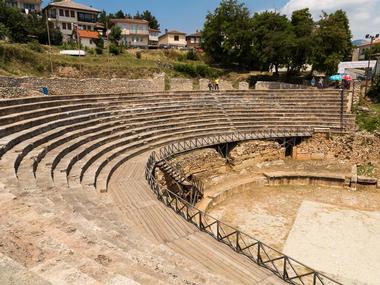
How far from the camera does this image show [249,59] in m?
39.2

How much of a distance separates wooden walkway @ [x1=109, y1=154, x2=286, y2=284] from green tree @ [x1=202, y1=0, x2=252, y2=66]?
101 feet

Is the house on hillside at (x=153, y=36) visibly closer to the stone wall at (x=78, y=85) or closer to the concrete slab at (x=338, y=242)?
the stone wall at (x=78, y=85)

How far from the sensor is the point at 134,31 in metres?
56.9

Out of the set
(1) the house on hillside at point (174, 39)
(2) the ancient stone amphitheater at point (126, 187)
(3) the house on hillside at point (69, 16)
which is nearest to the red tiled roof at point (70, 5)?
(3) the house on hillside at point (69, 16)

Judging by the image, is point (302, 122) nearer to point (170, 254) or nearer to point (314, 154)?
point (314, 154)

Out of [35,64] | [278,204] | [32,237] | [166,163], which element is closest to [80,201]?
[32,237]

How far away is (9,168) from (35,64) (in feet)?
78.8

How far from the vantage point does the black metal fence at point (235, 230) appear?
24.9 ft

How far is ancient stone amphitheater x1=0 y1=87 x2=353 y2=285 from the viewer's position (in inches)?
143

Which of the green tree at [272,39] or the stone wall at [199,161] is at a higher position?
the green tree at [272,39]

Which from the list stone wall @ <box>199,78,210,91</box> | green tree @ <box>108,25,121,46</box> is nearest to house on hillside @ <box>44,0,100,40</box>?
green tree @ <box>108,25,121,46</box>

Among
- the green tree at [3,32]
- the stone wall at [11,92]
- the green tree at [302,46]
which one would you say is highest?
the green tree at [3,32]

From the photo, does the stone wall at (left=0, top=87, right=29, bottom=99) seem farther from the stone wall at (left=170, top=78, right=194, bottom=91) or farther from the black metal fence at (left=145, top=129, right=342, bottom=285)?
the stone wall at (left=170, top=78, right=194, bottom=91)

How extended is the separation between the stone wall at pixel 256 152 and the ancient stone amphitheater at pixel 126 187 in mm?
547
